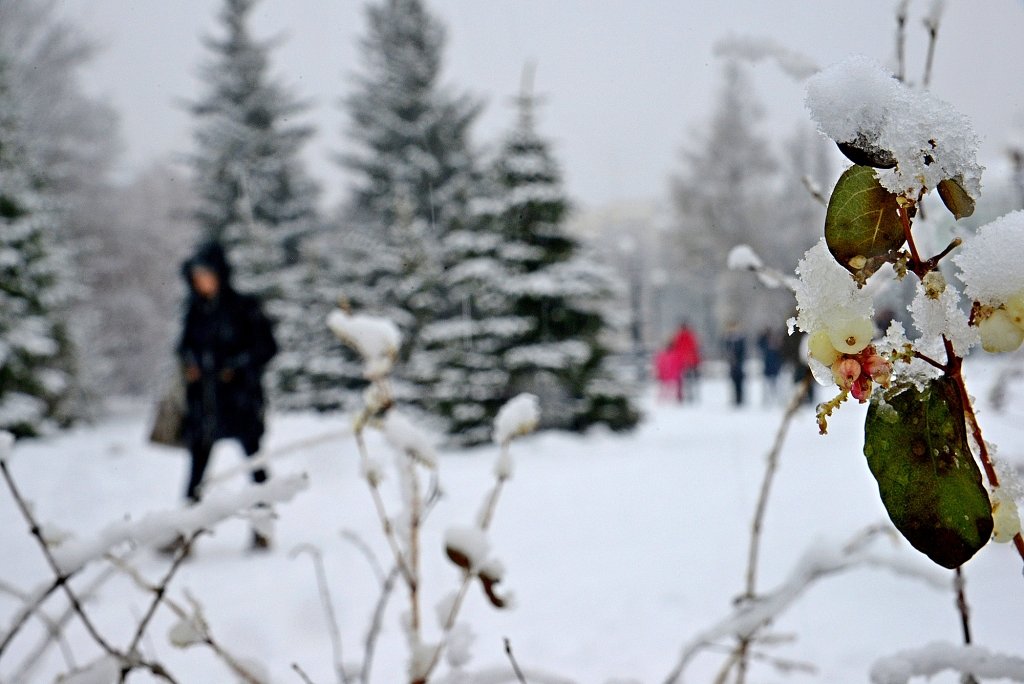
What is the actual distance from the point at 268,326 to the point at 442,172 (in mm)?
11085

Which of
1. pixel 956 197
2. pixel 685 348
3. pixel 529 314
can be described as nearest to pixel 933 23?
pixel 956 197

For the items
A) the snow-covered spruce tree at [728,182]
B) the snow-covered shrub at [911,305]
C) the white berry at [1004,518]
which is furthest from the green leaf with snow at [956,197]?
the snow-covered spruce tree at [728,182]

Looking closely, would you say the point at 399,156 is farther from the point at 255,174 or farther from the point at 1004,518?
the point at 1004,518

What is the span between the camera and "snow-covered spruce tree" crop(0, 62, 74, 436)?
389 inches

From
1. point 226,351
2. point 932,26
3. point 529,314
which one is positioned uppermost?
point 932,26

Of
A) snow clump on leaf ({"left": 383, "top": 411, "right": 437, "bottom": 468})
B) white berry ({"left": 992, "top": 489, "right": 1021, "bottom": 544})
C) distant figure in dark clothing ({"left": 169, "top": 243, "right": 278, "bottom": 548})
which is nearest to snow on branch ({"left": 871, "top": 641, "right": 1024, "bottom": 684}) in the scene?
white berry ({"left": 992, "top": 489, "right": 1021, "bottom": 544})

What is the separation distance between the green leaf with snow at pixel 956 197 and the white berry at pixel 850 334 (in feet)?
0.26

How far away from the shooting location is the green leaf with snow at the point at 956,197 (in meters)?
0.35

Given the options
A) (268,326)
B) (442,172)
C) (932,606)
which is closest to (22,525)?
(268,326)

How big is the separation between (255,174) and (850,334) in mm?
16045

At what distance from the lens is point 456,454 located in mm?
6719

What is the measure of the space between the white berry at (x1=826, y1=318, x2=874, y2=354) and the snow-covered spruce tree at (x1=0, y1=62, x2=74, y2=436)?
1102 cm

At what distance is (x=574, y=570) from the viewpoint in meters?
2.69

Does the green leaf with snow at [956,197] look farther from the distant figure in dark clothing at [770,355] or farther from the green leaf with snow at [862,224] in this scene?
the distant figure in dark clothing at [770,355]
